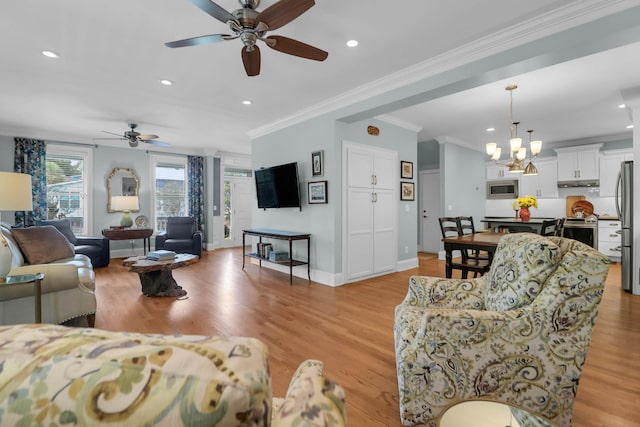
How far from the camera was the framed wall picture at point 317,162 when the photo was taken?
4.52 m

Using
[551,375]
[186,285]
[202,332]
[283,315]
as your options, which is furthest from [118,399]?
[186,285]

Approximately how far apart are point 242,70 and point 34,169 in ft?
17.3

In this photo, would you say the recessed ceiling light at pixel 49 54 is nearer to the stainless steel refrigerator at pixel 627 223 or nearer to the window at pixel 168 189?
the window at pixel 168 189

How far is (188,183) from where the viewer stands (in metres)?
7.89

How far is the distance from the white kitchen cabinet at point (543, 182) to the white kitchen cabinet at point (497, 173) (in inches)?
12.7

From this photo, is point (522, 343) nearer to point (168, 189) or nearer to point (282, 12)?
point (282, 12)

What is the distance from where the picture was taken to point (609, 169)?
625 cm

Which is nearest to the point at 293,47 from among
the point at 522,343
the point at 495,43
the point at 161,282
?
the point at 495,43

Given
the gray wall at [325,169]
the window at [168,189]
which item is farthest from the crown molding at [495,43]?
the window at [168,189]

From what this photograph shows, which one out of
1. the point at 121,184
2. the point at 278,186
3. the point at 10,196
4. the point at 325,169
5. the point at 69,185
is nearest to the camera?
the point at 10,196

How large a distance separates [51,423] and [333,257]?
4.04 meters

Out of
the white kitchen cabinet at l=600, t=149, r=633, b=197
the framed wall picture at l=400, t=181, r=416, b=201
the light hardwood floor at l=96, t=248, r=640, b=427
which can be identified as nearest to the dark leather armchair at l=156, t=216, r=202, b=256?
the light hardwood floor at l=96, t=248, r=640, b=427

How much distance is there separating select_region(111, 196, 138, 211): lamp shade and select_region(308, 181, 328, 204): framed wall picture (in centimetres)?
411

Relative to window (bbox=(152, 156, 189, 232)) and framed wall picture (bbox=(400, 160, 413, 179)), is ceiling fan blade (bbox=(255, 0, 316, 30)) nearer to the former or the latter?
framed wall picture (bbox=(400, 160, 413, 179))
